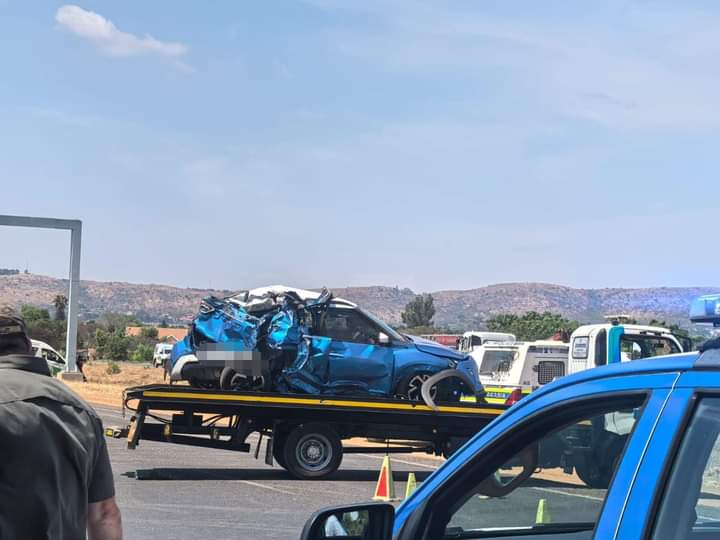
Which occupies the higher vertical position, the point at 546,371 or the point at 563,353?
Answer: the point at 563,353

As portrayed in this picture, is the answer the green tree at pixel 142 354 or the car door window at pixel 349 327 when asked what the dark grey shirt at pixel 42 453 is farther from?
the green tree at pixel 142 354

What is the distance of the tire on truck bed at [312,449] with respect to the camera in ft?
47.6

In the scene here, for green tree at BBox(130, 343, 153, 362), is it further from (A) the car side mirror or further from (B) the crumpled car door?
(A) the car side mirror

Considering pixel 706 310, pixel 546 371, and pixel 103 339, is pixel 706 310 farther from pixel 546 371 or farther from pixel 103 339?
pixel 103 339

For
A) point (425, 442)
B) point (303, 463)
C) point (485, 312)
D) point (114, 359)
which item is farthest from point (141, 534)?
point (485, 312)

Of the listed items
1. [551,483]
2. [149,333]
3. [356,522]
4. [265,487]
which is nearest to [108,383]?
[265,487]

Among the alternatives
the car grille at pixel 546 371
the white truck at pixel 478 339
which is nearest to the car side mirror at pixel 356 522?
the car grille at pixel 546 371

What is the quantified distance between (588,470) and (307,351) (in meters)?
12.7

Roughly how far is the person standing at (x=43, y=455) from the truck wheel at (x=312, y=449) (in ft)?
36.5

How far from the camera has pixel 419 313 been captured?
95.3 meters

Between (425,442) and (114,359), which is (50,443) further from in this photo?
(114,359)

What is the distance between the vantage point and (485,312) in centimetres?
10912

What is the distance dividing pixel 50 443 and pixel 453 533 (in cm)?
133

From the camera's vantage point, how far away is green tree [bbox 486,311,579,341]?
5353cm
